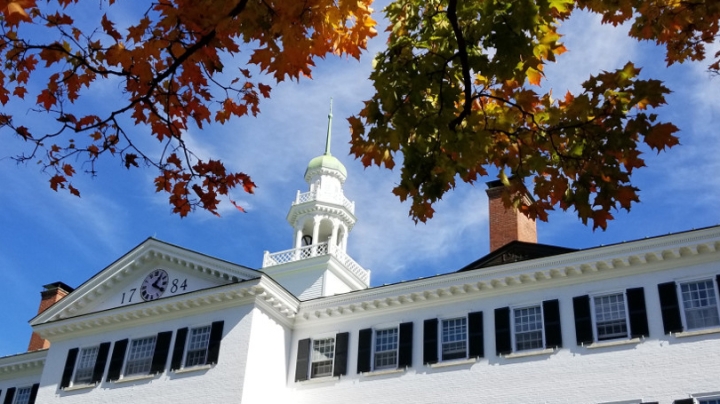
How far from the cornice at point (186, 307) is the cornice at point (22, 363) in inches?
136

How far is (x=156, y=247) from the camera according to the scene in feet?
98.6

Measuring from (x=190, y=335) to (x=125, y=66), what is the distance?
19849mm

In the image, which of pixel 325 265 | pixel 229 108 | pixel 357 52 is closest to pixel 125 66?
pixel 229 108

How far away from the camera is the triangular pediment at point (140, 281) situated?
28.9 m

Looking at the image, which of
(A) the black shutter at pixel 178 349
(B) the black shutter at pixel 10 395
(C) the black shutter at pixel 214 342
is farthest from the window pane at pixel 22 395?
(C) the black shutter at pixel 214 342

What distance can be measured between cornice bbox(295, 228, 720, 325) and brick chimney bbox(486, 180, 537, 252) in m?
3.59

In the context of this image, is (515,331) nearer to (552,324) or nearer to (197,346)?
(552,324)

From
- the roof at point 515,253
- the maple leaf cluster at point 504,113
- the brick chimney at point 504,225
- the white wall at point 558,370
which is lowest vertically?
the maple leaf cluster at point 504,113

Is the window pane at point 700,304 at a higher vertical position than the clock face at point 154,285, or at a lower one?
lower

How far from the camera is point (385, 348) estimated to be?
83.9ft

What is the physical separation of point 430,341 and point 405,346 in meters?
0.88

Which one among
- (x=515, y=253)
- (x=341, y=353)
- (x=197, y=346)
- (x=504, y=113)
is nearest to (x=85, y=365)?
(x=197, y=346)

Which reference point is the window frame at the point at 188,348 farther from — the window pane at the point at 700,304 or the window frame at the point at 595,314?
the window pane at the point at 700,304

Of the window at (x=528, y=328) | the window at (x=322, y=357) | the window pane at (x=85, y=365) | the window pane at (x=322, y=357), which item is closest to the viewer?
the window at (x=528, y=328)
